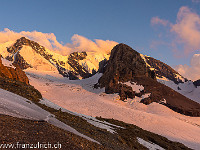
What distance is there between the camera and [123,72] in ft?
134

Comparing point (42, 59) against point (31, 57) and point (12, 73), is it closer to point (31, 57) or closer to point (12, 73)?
point (31, 57)

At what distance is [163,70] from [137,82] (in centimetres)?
10146

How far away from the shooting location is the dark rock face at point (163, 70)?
121088mm

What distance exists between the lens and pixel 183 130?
66.8 ft

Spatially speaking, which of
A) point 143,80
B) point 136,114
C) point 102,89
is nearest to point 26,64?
point 102,89

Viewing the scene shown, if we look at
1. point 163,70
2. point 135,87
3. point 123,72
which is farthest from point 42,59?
point 135,87

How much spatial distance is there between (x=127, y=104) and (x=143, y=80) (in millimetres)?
10938

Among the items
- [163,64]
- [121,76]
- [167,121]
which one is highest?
[163,64]

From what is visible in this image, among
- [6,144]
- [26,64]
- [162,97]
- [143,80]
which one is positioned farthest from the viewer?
[26,64]

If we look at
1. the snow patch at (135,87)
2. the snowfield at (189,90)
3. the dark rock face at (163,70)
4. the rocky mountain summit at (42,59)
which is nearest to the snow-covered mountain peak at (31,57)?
the rocky mountain summit at (42,59)

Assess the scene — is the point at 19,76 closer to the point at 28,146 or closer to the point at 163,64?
the point at 28,146

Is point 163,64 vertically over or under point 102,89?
over

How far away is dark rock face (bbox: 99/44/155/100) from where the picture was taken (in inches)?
1426

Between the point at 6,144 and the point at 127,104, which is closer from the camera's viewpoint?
the point at 6,144
